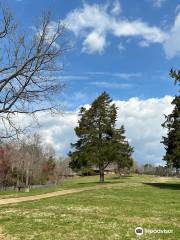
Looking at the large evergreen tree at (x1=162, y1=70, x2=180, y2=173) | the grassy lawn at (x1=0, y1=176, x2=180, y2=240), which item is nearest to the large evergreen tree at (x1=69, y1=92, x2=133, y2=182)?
the large evergreen tree at (x1=162, y1=70, x2=180, y2=173)

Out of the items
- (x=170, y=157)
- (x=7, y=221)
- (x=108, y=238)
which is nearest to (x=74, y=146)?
(x=170, y=157)

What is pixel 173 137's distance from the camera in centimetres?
4719

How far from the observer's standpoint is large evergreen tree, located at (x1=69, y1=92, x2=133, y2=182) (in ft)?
178

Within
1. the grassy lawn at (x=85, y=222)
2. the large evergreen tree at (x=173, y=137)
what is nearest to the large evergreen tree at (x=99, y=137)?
the large evergreen tree at (x=173, y=137)

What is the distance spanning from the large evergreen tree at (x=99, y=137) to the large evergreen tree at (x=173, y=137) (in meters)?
8.13

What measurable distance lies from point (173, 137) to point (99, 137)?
11.5 m

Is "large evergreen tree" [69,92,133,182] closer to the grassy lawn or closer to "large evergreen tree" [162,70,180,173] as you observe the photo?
"large evergreen tree" [162,70,180,173]

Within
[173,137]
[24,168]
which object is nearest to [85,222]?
[173,137]

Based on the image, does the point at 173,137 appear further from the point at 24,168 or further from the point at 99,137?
the point at 24,168

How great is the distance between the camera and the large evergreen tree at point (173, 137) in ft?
140

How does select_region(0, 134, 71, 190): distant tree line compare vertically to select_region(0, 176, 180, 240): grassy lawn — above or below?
above

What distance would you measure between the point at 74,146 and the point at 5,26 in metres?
41.3

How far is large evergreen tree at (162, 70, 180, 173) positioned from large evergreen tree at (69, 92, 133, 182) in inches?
320

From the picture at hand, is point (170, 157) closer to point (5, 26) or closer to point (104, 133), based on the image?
point (104, 133)
